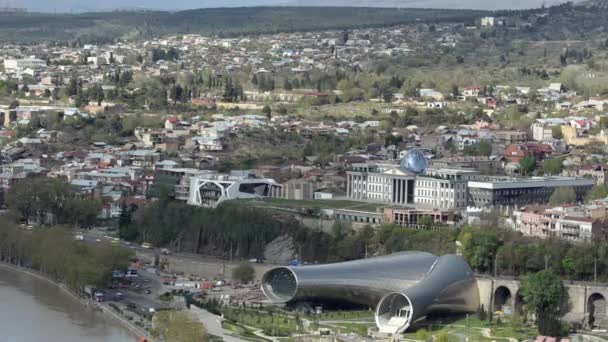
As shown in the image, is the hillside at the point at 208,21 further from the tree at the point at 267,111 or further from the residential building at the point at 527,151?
the residential building at the point at 527,151

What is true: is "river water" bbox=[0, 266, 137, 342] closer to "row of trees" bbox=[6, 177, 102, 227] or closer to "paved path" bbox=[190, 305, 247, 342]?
"paved path" bbox=[190, 305, 247, 342]

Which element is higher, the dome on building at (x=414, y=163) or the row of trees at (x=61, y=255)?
the dome on building at (x=414, y=163)

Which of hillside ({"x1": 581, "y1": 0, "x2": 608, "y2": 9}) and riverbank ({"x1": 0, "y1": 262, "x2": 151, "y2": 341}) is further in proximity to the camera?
hillside ({"x1": 581, "y1": 0, "x2": 608, "y2": 9})

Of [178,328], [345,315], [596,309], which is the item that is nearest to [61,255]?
[345,315]

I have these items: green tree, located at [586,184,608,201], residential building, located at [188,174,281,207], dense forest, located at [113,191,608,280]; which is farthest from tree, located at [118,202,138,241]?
green tree, located at [586,184,608,201]

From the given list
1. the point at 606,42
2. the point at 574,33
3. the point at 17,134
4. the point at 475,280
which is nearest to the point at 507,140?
the point at 17,134

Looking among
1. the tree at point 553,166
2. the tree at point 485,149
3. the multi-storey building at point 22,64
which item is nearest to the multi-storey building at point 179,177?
the tree at point 485,149

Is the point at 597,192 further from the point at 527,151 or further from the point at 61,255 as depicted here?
the point at 61,255
